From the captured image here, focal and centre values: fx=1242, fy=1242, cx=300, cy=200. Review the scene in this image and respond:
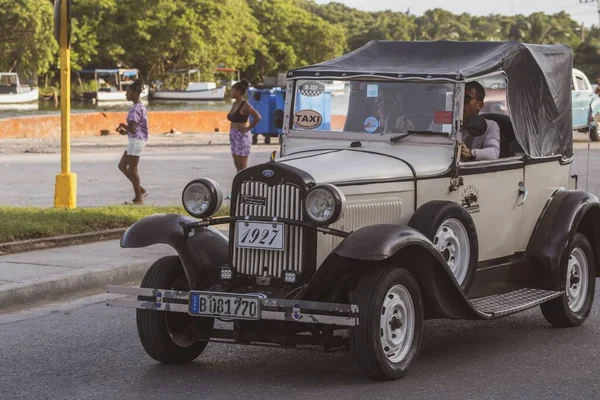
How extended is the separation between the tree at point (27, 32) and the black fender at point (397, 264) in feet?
331

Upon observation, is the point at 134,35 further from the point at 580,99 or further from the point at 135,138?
the point at 135,138

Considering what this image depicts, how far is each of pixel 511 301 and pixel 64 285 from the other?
3994mm

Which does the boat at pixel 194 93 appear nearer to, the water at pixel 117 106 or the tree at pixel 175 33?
the water at pixel 117 106

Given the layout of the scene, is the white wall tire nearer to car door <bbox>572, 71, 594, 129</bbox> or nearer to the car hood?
the car hood

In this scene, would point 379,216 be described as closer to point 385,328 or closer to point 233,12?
point 385,328

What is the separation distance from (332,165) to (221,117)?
3426cm

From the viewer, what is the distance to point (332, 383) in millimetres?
6965

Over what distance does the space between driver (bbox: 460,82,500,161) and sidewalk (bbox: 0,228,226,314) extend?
3.70 m

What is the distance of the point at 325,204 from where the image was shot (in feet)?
22.6

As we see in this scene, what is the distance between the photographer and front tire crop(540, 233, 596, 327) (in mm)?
8820

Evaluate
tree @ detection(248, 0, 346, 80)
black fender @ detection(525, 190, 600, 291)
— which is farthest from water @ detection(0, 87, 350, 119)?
black fender @ detection(525, 190, 600, 291)

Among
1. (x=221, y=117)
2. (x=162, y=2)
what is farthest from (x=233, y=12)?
(x=221, y=117)

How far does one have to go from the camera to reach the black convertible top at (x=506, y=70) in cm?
845

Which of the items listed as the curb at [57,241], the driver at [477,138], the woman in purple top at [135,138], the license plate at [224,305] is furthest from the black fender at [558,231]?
the woman in purple top at [135,138]
